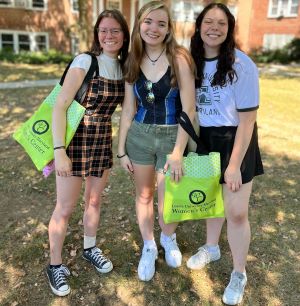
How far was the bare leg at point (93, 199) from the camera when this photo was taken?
303 cm

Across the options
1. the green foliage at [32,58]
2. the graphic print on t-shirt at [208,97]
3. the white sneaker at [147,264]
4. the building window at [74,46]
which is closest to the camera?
the graphic print on t-shirt at [208,97]

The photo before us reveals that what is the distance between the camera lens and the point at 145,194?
10.1 ft

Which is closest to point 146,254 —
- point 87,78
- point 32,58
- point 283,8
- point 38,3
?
point 87,78

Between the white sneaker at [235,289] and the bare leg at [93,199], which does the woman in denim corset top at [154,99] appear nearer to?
the bare leg at [93,199]

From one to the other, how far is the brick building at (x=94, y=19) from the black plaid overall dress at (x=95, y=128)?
55.3 ft

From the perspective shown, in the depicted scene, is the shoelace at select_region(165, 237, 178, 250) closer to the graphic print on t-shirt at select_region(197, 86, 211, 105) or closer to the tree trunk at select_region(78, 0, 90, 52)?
the graphic print on t-shirt at select_region(197, 86, 211, 105)

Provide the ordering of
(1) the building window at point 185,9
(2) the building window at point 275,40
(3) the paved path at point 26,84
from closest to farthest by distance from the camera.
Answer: (3) the paved path at point 26,84
(1) the building window at point 185,9
(2) the building window at point 275,40

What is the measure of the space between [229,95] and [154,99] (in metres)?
0.52

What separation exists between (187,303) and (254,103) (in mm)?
1612

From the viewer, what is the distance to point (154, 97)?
265 cm

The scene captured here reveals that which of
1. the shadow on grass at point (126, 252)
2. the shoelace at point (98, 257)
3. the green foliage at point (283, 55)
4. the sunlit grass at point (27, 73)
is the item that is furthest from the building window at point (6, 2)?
the shoelace at point (98, 257)

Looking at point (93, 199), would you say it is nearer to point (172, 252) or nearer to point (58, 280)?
point (58, 280)

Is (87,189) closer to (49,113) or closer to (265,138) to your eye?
(49,113)

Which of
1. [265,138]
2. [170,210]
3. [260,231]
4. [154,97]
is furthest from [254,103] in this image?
[265,138]
